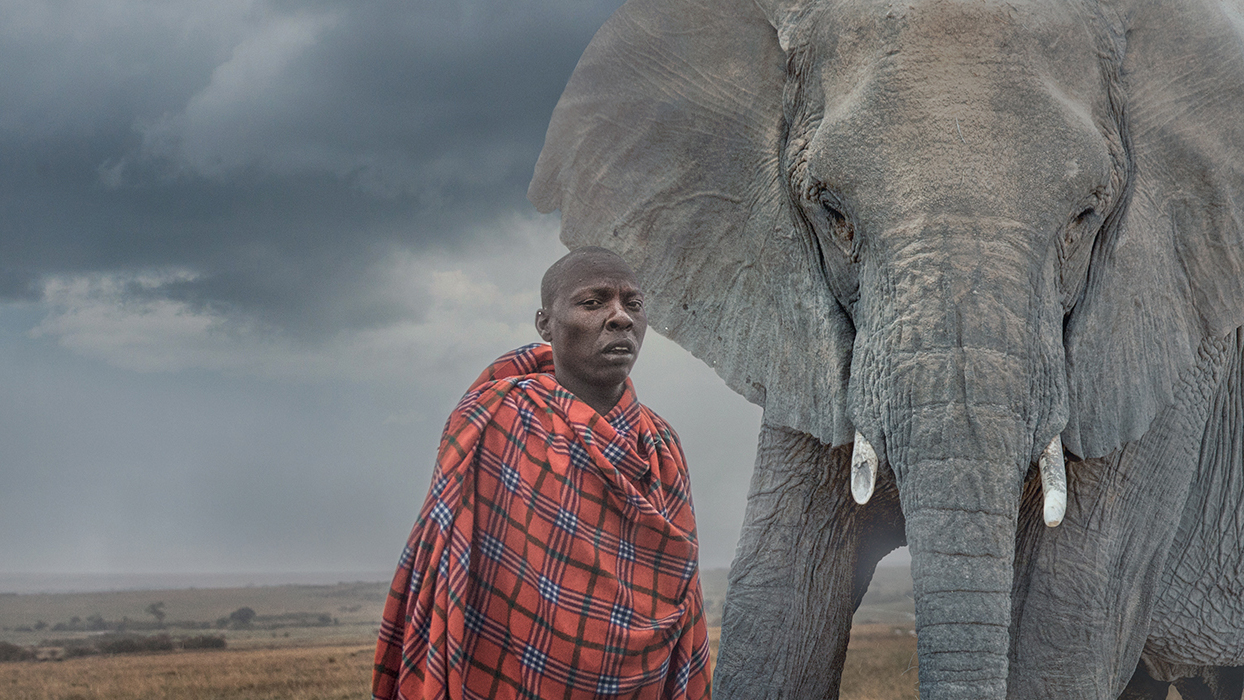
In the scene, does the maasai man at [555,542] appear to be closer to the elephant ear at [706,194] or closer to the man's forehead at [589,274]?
the man's forehead at [589,274]

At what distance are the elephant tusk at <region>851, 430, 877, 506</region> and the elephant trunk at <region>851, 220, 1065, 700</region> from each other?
103 millimetres

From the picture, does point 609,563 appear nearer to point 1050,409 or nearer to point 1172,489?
point 1050,409

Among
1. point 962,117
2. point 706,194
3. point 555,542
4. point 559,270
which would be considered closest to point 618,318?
point 559,270

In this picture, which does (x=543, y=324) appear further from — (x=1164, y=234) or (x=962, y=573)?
(x=1164, y=234)

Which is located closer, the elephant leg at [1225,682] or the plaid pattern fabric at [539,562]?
the plaid pattern fabric at [539,562]

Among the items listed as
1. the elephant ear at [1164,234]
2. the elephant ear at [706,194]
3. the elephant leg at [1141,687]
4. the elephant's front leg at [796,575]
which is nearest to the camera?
the elephant ear at [1164,234]

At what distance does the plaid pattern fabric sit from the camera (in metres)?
2.75

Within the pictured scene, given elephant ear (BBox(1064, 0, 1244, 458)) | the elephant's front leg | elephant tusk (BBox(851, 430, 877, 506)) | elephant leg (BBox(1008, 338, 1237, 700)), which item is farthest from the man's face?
elephant leg (BBox(1008, 338, 1237, 700))

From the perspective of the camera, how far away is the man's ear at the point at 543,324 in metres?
2.93

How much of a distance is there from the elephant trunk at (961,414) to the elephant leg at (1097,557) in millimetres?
599

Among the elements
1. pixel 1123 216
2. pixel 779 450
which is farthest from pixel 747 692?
pixel 1123 216

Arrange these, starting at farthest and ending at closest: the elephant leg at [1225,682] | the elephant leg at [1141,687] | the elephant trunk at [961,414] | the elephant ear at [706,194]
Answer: the elephant leg at [1141,687] → the elephant leg at [1225,682] → the elephant ear at [706,194] → the elephant trunk at [961,414]

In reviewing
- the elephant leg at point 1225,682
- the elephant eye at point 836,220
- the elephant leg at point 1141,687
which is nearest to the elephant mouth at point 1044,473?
the elephant eye at point 836,220

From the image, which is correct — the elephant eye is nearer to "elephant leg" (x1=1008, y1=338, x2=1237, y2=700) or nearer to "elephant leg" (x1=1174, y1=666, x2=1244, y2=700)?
"elephant leg" (x1=1008, y1=338, x2=1237, y2=700)
